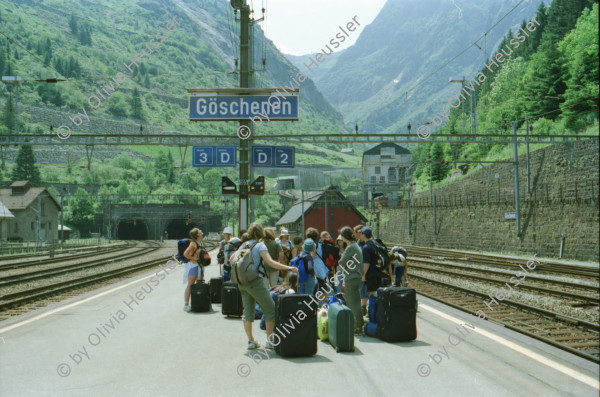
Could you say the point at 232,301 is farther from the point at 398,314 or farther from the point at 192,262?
the point at 398,314

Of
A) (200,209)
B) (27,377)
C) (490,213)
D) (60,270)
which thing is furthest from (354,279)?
(200,209)

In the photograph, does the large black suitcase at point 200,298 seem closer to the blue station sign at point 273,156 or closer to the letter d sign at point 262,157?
the blue station sign at point 273,156

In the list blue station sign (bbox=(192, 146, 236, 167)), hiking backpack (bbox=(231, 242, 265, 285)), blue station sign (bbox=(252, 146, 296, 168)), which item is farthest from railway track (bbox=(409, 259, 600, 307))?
blue station sign (bbox=(192, 146, 236, 167))

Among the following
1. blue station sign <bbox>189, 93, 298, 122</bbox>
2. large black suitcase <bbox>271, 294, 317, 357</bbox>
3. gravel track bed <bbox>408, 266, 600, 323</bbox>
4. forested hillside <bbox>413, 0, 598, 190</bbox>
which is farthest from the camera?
forested hillside <bbox>413, 0, 598, 190</bbox>

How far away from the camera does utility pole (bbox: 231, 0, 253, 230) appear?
1853cm

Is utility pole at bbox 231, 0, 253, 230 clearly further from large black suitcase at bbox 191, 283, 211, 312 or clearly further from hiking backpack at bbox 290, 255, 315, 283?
hiking backpack at bbox 290, 255, 315, 283

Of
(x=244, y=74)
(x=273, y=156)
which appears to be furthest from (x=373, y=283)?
(x=244, y=74)

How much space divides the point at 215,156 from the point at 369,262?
40.6 ft

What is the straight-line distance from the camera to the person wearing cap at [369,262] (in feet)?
27.2

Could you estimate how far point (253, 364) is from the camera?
255 inches

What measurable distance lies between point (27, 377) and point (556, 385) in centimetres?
570

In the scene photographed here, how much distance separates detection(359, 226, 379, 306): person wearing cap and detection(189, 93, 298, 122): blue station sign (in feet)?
36.6

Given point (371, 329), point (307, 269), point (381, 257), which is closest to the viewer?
point (371, 329)

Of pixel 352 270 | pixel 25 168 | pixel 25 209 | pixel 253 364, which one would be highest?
pixel 25 168
